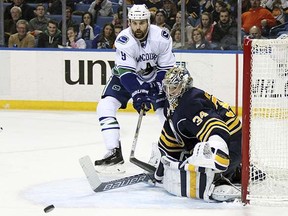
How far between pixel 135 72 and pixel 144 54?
15 centimetres

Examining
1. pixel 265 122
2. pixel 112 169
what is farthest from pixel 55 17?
pixel 265 122

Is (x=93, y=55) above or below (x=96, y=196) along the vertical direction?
above

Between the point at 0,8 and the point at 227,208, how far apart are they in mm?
5233

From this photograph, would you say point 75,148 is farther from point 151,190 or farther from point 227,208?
point 227,208

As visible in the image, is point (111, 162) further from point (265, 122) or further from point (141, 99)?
point (265, 122)

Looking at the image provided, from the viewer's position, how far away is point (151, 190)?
194 inches

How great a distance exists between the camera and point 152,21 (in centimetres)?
884

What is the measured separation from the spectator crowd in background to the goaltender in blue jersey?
3.81 m

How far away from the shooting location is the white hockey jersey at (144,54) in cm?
547

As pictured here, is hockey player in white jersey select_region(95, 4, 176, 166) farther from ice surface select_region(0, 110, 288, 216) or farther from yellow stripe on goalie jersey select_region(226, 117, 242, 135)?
yellow stripe on goalie jersey select_region(226, 117, 242, 135)

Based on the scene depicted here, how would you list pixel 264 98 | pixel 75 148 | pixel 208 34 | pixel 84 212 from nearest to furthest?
1. pixel 84 212
2. pixel 264 98
3. pixel 75 148
4. pixel 208 34

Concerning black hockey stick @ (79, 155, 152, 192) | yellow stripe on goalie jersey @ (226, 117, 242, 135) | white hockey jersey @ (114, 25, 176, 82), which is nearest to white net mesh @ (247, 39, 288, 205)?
yellow stripe on goalie jersey @ (226, 117, 242, 135)

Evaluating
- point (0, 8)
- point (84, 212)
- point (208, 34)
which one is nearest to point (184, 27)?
point (208, 34)

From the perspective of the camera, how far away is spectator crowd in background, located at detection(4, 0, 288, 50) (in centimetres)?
854
